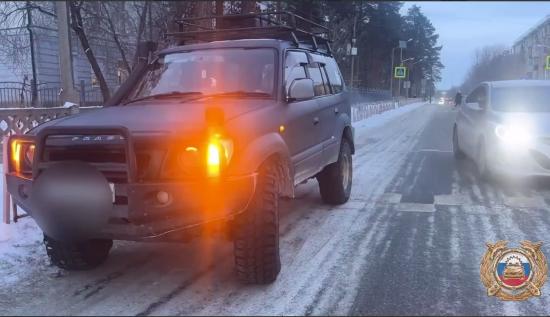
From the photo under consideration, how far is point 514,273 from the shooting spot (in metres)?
3.91

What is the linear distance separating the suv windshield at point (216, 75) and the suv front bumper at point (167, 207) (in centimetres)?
150

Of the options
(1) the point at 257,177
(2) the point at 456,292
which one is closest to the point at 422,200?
(2) the point at 456,292

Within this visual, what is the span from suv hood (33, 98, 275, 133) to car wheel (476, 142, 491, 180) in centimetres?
472

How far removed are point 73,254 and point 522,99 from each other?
273 inches

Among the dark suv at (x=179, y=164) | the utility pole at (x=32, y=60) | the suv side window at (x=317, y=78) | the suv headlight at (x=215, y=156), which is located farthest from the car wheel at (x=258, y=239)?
the utility pole at (x=32, y=60)

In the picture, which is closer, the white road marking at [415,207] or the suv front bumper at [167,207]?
the suv front bumper at [167,207]

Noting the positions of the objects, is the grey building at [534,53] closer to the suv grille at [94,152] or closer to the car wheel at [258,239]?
the car wheel at [258,239]

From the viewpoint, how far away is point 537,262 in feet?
13.5

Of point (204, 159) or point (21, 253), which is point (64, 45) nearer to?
point (21, 253)

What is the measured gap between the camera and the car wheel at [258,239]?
12.3 feet

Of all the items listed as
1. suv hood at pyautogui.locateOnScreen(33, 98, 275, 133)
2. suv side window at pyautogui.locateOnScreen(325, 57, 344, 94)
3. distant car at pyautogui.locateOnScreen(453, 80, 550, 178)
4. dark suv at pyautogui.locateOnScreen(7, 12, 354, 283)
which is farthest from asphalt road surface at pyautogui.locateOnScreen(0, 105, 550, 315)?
suv side window at pyautogui.locateOnScreen(325, 57, 344, 94)

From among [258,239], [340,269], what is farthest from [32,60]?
[340,269]

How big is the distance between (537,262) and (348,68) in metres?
37.2

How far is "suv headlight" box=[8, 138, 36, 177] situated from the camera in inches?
154
